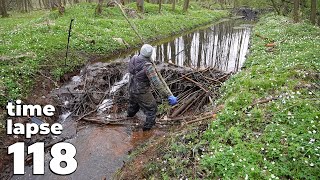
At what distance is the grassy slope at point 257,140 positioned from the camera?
547 centimetres

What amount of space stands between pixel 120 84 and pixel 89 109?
2338mm

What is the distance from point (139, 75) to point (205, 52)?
12.8 metres

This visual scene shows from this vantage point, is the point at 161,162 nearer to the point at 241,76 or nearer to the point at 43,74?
the point at 241,76

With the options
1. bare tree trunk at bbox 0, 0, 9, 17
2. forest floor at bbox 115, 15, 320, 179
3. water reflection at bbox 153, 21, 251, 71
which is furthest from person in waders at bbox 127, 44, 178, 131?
bare tree trunk at bbox 0, 0, 9, 17

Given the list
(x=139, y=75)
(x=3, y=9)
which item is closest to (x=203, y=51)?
(x=139, y=75)

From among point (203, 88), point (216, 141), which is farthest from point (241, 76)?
point (216, 141)

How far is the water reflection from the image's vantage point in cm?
1687

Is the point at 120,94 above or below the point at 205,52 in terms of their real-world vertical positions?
below

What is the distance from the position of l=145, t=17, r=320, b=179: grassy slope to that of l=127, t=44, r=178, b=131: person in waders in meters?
1.57

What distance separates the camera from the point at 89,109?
10.1 meters

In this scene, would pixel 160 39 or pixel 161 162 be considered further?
pixel 160 39

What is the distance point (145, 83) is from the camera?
8266mm

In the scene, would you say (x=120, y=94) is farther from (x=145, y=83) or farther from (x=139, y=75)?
(x=139, y=75)

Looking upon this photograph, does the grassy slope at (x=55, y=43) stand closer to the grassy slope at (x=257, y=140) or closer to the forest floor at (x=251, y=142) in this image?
the forest floor at (x=251, y=142)
